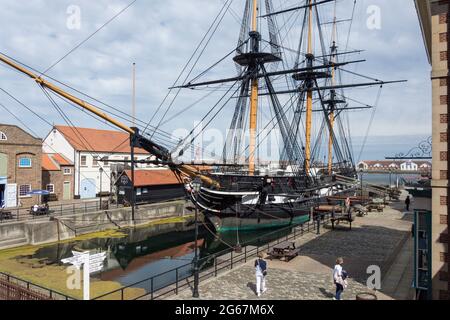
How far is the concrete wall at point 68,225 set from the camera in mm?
26156

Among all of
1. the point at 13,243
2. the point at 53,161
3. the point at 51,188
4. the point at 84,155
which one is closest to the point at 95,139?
the point at 84,155

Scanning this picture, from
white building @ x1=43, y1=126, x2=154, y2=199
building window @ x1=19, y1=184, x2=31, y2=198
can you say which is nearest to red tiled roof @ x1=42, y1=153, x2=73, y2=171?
white building @ x1=43, y1=126, x2=154, y2=199

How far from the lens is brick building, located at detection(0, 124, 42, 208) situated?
34.6 m

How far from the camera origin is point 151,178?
43.1m

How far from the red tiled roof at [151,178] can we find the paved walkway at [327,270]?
2315cm

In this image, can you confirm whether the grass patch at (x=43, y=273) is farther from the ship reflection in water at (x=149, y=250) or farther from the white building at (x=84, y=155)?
the white building at (x=84, y=155)

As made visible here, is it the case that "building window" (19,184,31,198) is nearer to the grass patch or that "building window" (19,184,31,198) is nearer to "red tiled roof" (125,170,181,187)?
"red tiled roof" (125,170,181,187)

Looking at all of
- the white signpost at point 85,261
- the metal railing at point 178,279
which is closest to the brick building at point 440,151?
the metal railing at point 178,279

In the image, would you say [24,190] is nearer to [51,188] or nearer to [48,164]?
[51,188]

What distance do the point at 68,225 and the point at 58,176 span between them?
48.7 ft

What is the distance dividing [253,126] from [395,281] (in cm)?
2061

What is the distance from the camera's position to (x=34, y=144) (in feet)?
122

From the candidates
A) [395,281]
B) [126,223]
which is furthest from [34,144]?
[395,281]
